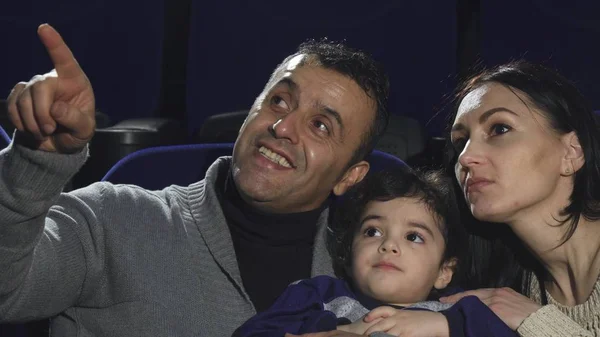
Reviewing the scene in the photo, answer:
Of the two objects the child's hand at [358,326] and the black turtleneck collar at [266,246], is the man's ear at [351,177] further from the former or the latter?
the child's hand at [358,326]

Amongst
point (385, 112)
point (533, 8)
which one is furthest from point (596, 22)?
point (385, 112)

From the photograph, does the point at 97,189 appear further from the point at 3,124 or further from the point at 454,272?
the point at 3,124

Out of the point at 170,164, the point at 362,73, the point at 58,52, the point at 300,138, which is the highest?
the point at 58,52

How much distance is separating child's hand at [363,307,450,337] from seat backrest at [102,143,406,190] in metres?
0.44

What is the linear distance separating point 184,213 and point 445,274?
485 mm

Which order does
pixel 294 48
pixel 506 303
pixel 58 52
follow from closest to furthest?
pixel 58 52, pixel 506 303, pixel 294 48

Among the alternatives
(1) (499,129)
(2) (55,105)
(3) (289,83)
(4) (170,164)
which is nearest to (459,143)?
(1) (499,129)

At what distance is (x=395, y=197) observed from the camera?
4.98ft

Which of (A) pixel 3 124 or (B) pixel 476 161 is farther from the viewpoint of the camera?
(A) pixel 3 124

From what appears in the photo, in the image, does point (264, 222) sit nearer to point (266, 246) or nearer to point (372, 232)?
point (266, 246)

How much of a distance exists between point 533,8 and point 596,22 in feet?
0.68

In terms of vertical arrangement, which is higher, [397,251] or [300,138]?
[300,138]

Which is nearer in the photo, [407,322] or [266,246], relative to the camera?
[407,322]

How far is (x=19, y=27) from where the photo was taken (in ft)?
9.34
